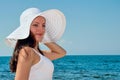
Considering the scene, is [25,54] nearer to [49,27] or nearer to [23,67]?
[23,67]

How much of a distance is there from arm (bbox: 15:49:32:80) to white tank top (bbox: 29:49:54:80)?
110 mm

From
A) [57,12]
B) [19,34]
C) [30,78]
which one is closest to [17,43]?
[19,34]

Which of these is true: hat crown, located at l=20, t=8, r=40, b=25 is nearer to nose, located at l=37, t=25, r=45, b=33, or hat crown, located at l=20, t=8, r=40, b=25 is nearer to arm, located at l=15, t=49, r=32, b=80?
nose, located at l=37, t=25, r=45, b=33

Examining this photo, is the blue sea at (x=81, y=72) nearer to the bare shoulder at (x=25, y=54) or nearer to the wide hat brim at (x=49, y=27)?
the wide hat brim at (x=49, y=27)

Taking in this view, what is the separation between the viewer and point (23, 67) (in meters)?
3.00

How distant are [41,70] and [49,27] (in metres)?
0.68

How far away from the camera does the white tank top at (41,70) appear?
315 cm

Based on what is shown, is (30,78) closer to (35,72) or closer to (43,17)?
(35,72)

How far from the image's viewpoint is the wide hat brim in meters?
3.17

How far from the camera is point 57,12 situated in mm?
3750

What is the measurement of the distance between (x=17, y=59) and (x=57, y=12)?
770mm

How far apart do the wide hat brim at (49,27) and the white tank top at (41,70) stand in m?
0.25

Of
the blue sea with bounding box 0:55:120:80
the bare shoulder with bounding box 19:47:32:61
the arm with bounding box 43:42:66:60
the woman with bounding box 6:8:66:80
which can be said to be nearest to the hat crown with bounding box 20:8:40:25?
the woman with bounding box 6:8:66:80

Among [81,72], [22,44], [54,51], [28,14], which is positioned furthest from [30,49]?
[81,72]
